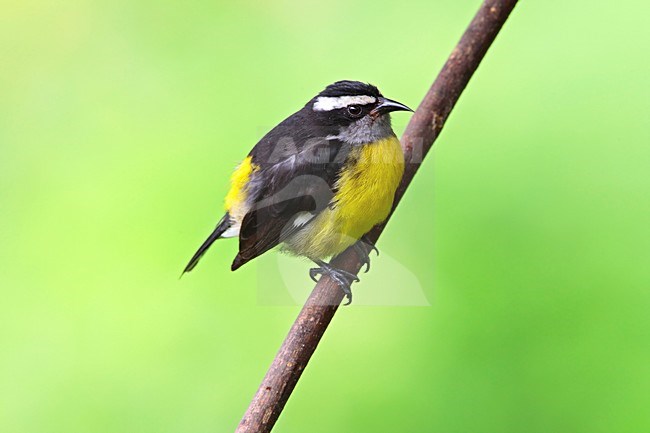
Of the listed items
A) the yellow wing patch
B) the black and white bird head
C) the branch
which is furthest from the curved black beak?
the yellow wing patch

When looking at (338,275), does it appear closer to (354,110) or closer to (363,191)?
(363,191)

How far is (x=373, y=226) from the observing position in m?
1.78

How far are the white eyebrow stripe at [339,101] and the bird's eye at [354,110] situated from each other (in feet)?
0.04

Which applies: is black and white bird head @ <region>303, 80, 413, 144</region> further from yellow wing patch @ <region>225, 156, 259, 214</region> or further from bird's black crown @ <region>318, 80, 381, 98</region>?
yellow wing patch @ <region>225, 156, 259, 214</region>

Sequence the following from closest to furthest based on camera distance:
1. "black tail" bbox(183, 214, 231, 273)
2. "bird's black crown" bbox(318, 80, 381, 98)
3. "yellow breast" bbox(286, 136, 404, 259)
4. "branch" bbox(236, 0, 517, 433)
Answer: "branch" bbox(236, 0, 517, 433) < "bird's black crown" bbox(318, 80, 381, 98) < "yellow breast" bbox(286, 136, 404, 259) < "black tail" bbox(183, 214, 231, 273)

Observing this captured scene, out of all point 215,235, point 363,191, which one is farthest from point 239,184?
point 363,191

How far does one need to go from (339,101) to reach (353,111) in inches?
1.7

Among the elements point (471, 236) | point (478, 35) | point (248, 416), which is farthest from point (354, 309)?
point (248, 416)

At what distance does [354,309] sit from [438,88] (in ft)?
2.93

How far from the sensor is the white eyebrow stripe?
1.62 m

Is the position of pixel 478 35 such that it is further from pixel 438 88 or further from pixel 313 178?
pixel 313 178

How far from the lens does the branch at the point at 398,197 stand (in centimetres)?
129

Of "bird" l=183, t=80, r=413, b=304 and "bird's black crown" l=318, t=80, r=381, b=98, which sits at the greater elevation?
"bird's black crown" l=318, t=80, r=381, b=98

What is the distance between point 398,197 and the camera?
1.78 m
